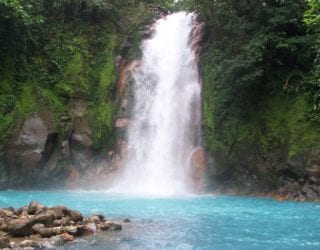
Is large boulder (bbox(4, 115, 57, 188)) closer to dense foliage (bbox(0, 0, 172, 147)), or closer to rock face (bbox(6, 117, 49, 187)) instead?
rock face (bbox(6, 117, 49, 187))

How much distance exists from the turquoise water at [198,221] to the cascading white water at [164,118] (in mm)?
2687

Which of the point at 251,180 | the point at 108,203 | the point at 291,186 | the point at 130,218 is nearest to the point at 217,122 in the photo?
the point at 251,180

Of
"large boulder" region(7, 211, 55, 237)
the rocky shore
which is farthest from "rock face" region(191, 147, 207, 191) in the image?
"large boulder" region(7, 211, 55, 237)

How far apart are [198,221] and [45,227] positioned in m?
4.08

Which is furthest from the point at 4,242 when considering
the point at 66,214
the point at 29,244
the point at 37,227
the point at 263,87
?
the point at 263,87

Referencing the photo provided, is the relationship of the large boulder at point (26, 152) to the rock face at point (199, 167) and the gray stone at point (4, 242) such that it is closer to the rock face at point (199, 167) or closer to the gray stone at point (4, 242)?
the rock face at point (199, 167)

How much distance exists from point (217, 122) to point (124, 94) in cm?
549

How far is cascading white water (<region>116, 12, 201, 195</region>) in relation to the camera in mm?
21047

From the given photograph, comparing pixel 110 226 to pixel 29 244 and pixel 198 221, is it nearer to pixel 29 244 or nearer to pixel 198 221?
pixel 29 244

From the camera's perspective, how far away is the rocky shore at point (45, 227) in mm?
9328

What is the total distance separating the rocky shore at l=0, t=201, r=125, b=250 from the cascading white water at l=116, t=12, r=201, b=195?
817 cm

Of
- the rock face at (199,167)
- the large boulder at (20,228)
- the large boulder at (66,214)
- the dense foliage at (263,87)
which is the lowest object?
the large boulder at (20,228)

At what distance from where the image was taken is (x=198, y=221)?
12367 millimetres

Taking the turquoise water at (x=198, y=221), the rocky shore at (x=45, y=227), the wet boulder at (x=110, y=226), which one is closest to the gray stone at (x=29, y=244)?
the rocky shore at (x=45, y=227)
